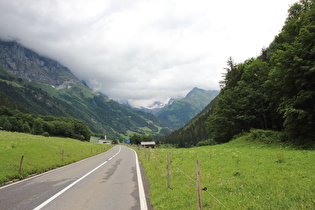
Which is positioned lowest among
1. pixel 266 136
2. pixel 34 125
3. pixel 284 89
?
pixel 266 136

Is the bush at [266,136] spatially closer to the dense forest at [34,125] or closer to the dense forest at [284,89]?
the dense forest at [284,89]

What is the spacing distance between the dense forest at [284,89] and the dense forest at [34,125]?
115 meters

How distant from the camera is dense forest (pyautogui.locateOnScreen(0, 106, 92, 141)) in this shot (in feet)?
373

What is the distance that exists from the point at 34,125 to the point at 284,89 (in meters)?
140

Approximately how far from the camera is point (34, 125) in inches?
4737

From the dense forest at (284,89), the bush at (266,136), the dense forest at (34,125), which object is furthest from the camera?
the dense forest at (34,125)

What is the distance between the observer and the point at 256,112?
127 ft

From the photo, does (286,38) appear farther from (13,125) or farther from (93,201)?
(13,125)

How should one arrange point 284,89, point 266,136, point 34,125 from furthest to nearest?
point 34,125, point 266,136, point 284,89

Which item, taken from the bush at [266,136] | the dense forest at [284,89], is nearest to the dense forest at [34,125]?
the dense forest at [284,89]

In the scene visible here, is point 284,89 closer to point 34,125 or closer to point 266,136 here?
point 266,136

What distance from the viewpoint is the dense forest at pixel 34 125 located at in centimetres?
11375

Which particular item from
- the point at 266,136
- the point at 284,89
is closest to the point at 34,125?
the point at 266,136

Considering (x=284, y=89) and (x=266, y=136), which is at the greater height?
(x=284, y=89)
